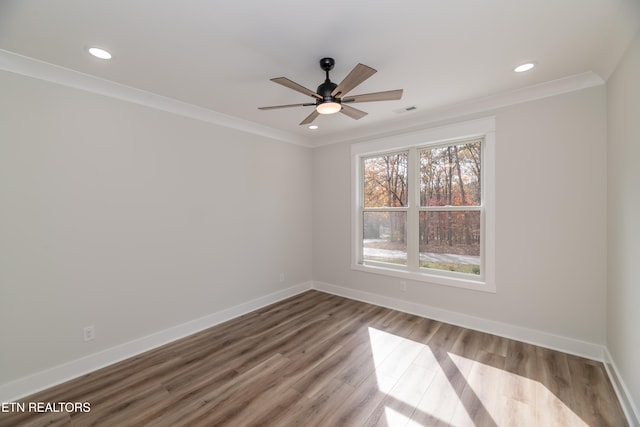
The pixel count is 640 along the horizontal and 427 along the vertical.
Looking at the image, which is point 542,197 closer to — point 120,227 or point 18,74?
point 120,227

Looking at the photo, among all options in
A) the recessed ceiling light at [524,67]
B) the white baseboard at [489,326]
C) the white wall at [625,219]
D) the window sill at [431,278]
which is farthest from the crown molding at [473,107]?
the white baseboard at [489,326]

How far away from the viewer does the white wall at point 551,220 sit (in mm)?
2594

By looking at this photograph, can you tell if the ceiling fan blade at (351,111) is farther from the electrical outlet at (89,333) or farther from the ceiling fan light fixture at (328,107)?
the electrical outlet at (89,333)

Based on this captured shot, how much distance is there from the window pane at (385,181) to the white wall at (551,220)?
1256mm

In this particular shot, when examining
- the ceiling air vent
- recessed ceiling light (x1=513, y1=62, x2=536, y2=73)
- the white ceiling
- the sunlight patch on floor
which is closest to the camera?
the white ceiling

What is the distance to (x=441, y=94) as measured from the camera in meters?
2.99

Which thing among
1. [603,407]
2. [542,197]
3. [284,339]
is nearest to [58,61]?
[284,339]

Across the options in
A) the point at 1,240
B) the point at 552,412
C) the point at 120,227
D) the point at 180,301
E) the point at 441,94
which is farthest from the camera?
the point at 180,301

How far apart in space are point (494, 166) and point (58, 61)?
432cm

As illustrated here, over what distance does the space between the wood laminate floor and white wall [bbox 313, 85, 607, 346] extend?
393 millimetres

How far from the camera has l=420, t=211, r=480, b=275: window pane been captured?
3410 mm

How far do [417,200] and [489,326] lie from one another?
5.78ft

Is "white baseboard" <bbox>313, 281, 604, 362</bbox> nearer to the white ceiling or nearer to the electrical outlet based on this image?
the white ceiling

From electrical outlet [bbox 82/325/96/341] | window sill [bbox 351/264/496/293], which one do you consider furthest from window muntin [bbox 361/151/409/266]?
electrical outlet [bbox 82/325/96/341]
